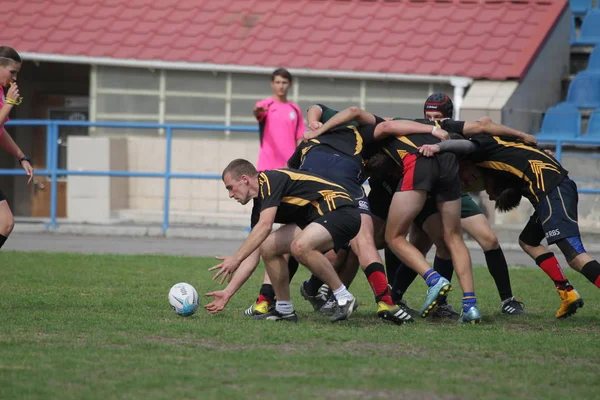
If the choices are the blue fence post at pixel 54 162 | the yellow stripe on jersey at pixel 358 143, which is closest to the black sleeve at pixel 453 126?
the yellow stripe on jersey at pixel 358 143

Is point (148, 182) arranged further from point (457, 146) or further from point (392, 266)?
point (457, 146)

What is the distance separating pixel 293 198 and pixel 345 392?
105 inches

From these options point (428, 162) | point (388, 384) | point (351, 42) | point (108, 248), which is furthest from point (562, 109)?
point (388, 384)

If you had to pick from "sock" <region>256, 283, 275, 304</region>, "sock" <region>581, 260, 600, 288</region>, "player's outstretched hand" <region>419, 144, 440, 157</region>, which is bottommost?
"sock" <region>256, 283, 275, 304</region>

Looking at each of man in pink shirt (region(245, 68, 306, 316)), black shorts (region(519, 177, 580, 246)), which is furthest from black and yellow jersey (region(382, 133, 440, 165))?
man in pink shirt (region(245, 68, 306, 316))

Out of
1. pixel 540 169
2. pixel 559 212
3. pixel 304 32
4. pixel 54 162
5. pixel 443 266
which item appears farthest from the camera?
pixel 304 32

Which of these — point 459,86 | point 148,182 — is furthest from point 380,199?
point 148,182

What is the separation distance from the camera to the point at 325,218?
7758 millimetres

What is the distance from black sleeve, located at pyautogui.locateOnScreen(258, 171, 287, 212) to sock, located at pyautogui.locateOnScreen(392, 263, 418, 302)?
1.81 m

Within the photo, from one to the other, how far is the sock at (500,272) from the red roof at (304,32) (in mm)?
8946

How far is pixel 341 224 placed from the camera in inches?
304

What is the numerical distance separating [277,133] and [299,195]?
599 centimetres

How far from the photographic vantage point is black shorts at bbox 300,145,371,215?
27.5 feet

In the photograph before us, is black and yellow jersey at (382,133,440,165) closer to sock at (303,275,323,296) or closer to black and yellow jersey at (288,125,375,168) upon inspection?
black and yellow jersey at (288,125,375,168)
